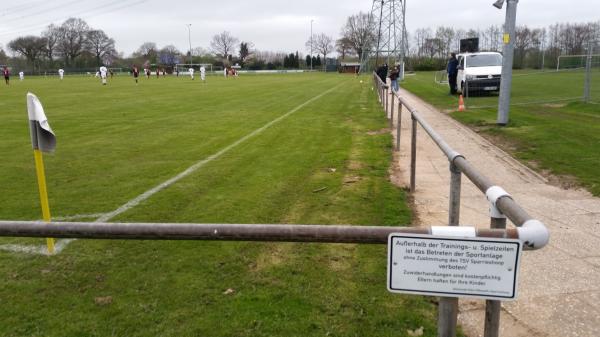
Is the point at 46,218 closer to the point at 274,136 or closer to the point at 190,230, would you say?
the point at 190,230

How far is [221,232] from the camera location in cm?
209

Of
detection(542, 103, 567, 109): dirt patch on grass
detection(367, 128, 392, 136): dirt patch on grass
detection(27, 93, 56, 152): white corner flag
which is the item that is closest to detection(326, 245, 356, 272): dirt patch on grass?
detection(27, 93, 56, 152): white corner flag

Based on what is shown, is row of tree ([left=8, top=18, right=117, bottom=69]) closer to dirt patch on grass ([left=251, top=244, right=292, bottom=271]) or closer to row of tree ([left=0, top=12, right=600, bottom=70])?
row of tree ([left=0, top=12, right=600, bottom=70])

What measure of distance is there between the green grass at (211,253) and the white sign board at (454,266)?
1.45m

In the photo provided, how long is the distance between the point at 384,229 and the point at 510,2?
12651mm

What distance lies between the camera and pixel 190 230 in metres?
2.12

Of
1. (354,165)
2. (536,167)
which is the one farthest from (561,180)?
(354,165)

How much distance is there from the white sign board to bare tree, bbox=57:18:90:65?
382 ft

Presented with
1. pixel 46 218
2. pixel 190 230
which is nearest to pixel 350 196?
pixel 46 218

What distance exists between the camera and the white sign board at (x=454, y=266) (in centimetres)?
182

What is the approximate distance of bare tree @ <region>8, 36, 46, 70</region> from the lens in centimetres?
10250

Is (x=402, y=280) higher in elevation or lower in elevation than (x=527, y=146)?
higher

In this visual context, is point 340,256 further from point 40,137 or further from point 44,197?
point 40,137

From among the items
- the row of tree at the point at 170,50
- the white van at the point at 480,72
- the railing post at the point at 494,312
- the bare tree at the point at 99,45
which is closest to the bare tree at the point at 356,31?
the row of tree at the point at 170,50
